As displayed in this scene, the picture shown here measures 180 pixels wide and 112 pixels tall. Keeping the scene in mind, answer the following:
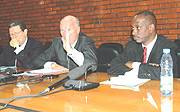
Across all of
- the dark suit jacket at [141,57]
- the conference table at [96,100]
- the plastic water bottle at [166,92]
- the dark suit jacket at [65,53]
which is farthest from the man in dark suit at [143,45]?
the plastic water bottle at [166,92]

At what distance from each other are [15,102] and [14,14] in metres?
4.70

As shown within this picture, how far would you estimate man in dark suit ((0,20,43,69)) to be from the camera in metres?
3.27

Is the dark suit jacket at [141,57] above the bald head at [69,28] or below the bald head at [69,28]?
below

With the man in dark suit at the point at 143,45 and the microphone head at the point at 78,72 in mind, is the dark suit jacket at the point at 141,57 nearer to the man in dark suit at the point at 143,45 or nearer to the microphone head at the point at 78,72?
the man in dark suit at the point at 143,45

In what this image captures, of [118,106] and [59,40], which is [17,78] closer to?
[59,40]

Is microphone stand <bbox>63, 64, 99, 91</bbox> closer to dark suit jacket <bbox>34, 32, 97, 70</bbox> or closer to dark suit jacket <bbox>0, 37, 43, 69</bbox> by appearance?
dark suit jacket <bbox>34, 32, 97, 70</bbox>

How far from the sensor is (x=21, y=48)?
11.2ft

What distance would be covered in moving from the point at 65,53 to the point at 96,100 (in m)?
1.63

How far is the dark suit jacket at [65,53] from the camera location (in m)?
2.66

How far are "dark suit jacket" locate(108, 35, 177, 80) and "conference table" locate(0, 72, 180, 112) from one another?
0.30 metres


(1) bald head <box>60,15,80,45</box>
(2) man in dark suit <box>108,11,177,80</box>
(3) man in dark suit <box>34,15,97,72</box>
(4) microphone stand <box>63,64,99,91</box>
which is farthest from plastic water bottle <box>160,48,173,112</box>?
(1) bald head <box>60,15,80,45</box>

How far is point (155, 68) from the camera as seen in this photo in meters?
2.04

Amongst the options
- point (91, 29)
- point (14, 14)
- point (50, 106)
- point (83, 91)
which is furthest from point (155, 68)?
point (14, 14)

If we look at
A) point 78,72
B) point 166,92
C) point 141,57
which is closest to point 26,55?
point 141,57
